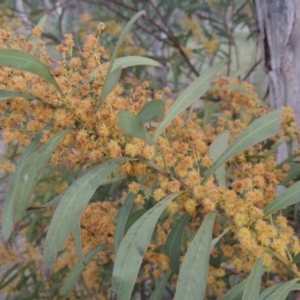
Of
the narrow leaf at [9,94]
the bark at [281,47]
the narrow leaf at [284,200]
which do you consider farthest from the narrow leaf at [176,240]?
the bark at [281,47]

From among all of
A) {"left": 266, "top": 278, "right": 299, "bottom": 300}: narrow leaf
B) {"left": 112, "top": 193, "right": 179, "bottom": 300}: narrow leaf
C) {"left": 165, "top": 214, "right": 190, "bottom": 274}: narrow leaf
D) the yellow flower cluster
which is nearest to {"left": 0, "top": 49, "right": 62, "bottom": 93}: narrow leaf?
the yellow flower cluster

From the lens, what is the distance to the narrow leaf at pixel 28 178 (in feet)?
2.54

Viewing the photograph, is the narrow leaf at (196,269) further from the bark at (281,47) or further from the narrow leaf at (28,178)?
the bark at (281,47)

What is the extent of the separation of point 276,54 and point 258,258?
32.6 inches

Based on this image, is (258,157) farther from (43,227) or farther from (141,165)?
(43,227)

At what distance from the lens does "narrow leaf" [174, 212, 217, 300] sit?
0.75 meters

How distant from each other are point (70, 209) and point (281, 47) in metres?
0.97

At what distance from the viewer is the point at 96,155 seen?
2.57 feet

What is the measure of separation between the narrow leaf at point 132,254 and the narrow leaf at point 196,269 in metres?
0.08

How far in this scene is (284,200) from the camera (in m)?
0.87

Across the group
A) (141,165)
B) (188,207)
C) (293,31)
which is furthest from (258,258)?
(293,31)

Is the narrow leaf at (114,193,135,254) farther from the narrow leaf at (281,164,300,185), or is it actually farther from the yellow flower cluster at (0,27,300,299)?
the narrow leaf at (281,164,300,185)

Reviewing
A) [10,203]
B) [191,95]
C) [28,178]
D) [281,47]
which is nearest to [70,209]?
[28,178]

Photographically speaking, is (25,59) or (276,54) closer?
(25,59)
